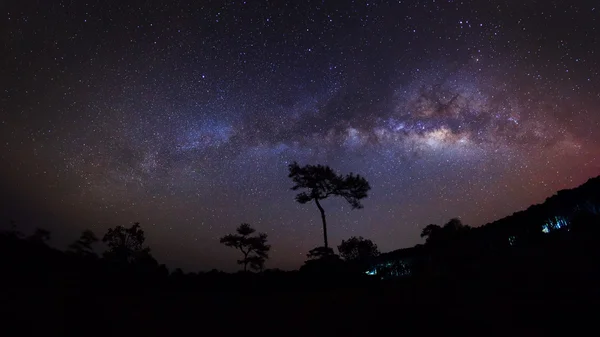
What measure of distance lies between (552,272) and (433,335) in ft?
12.3

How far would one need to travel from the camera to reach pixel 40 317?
22.8ft

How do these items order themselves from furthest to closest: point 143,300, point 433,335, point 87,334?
1. point 143,300
2. point 87,334
3. point 433,335

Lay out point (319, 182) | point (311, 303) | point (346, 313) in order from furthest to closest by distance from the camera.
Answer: point (319, 182), point (311, 303), point (346, 313)

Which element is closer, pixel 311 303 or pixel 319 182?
pixel 311 303

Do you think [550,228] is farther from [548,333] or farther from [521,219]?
[548,333]

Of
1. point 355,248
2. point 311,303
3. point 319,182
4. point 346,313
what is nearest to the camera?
point 346,313

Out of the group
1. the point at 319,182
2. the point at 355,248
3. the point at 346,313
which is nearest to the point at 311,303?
the point at 346,313

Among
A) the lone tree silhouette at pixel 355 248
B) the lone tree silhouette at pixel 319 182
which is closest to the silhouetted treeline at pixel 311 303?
the lone tree silhouette at pixel 319 182

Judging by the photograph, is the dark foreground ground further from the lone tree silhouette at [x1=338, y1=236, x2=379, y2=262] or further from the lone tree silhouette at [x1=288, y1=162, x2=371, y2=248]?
the lone tree silhouette at [x1=338, y1=236, x2=379, y2=262]

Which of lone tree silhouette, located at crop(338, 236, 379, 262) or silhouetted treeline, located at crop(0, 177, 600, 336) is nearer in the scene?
silhouetted treeline, located at crop(0, 177, 600, 336)

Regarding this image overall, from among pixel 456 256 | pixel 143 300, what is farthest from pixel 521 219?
pixel 143 300

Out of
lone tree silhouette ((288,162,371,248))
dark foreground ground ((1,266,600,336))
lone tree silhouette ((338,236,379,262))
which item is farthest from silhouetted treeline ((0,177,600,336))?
lone tree silhouette ((338,236,379,262))

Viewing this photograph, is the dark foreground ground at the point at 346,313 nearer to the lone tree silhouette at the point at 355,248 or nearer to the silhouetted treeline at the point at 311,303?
the silhouetted treeline at the point at 311,303

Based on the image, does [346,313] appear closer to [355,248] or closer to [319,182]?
[319,182]
